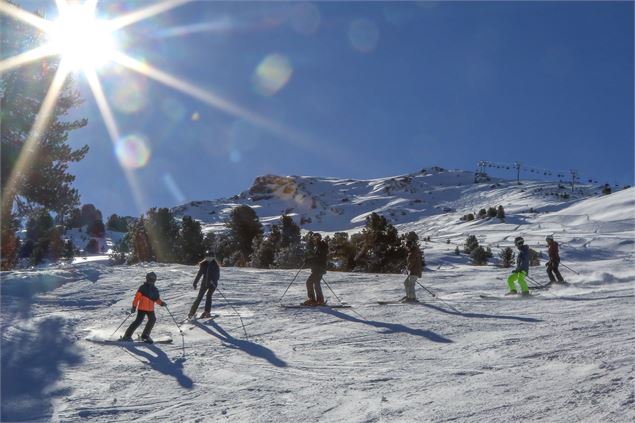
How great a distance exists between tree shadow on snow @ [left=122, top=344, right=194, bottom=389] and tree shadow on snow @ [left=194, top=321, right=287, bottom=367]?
53.6 inches

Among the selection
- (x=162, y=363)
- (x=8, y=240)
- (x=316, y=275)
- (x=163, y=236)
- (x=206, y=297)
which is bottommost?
(x=162, y=363)

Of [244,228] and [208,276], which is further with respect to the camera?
[244,228]

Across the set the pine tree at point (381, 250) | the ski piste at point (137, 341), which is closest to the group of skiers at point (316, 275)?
the ski piste at point (137, 341)

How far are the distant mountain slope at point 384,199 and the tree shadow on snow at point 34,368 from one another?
81813 mm

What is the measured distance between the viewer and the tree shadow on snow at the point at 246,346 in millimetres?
9773

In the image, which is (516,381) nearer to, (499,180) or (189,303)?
(189,303)

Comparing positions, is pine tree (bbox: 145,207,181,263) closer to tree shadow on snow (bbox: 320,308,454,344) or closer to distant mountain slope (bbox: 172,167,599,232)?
tree shadow on snow (bbox: 320,308,454,344)

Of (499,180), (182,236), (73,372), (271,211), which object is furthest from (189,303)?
(499,180)

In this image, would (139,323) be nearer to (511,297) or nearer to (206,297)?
(206,297)

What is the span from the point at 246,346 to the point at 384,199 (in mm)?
127869

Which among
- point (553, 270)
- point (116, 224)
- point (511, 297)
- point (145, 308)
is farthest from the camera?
point (116, 224)

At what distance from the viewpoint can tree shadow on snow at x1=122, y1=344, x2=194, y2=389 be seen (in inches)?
339

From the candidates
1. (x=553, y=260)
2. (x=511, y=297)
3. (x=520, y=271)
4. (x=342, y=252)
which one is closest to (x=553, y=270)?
(x=553, y=260)

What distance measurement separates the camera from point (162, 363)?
9.71m
